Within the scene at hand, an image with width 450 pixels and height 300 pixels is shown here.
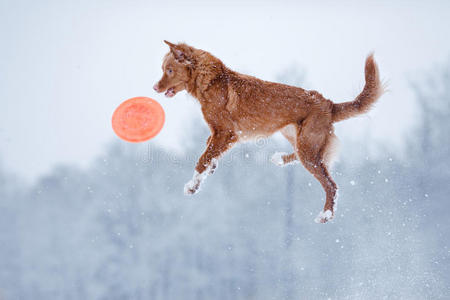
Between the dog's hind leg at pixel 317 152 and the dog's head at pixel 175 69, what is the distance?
4.03ft

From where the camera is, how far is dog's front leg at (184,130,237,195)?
342 centimetres

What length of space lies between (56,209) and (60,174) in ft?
2.83

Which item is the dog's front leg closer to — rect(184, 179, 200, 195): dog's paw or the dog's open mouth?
rect(184, 179, 200, 195): dog's paw

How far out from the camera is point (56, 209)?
29.2 ft

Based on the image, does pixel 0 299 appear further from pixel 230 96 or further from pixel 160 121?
pixel 230 96

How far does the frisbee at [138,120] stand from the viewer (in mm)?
3877

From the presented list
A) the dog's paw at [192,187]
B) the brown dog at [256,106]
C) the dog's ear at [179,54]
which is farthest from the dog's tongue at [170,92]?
the dog's paw at [192,187]

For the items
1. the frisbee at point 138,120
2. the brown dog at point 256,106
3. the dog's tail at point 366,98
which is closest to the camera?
the brown dog at point 256,106

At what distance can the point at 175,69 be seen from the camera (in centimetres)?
350

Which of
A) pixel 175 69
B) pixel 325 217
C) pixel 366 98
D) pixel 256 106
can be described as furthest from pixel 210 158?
pixel 366 98

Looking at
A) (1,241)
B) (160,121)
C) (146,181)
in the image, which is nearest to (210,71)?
(160,121)

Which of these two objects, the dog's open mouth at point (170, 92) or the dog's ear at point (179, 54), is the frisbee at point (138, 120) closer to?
the dog's open mouth at point (170, 92)

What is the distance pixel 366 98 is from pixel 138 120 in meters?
2.32

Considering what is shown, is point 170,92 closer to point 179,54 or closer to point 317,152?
point 179,54
